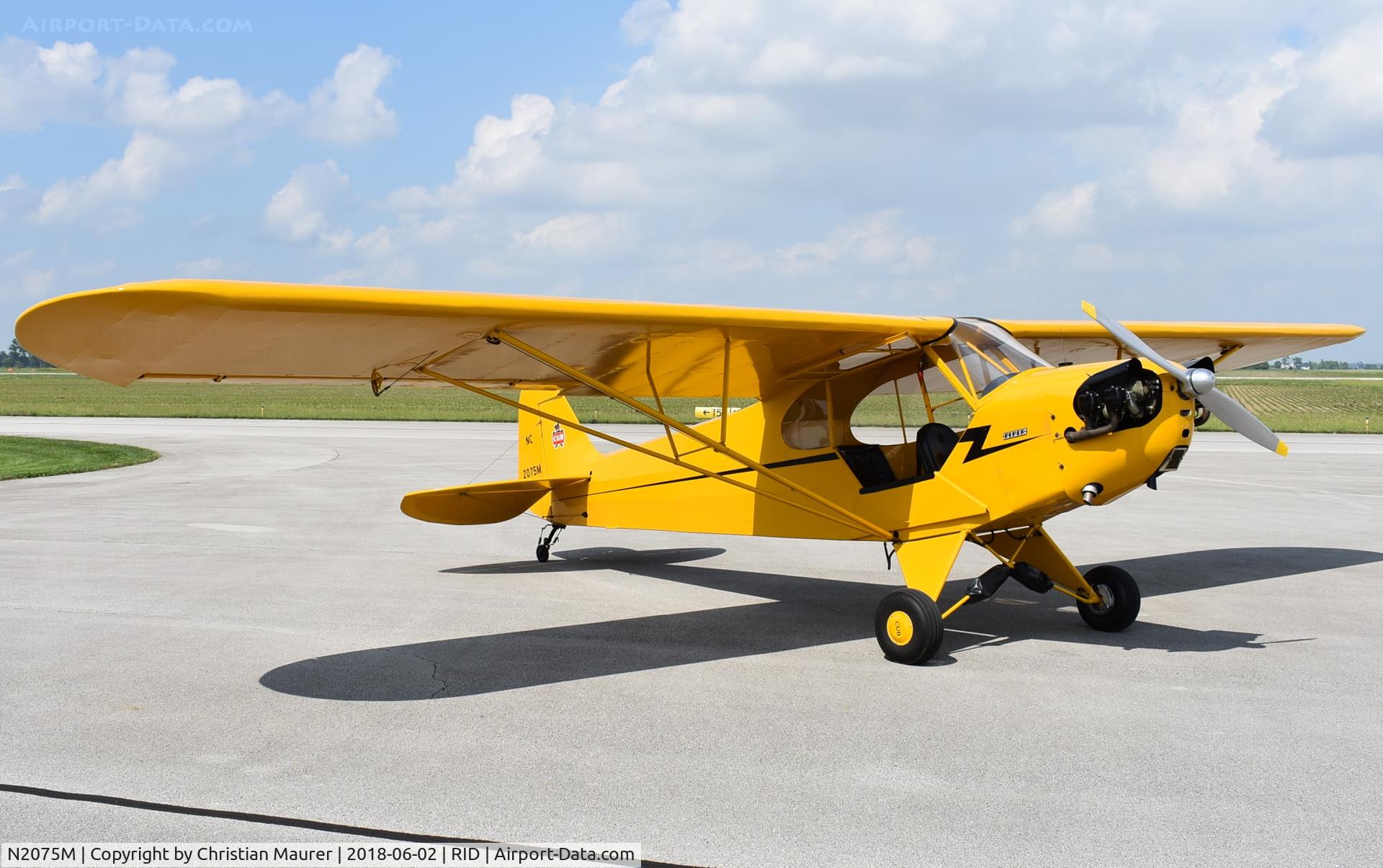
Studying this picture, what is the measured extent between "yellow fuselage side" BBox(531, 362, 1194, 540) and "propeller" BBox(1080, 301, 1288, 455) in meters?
0.09

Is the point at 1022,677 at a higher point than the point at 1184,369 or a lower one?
lower

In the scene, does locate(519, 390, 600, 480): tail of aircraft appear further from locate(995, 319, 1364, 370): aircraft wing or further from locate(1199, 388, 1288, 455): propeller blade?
locate(1199, 388, 1288, 455): propeller blade

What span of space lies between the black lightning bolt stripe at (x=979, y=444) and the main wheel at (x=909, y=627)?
99cm

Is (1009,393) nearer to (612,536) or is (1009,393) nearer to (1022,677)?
(1022,677)

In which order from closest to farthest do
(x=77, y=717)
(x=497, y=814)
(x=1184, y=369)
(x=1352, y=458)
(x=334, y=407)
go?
(x=497, y=814) < (x=77, y=717) < (x=1184, y=369) < (x=1352, y=458) < (x=334, y=407)

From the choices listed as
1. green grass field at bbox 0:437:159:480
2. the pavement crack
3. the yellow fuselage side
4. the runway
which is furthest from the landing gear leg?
green grass field at bbox 0:437:159:480

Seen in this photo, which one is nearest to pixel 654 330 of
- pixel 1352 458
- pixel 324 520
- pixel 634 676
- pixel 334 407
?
pixel 634 676

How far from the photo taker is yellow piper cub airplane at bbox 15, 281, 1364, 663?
571cm

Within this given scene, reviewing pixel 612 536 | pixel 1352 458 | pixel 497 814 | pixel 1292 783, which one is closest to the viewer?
pixel 497 814

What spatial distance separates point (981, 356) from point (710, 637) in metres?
2.79

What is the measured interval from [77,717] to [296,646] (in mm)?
1742

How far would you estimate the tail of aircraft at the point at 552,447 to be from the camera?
1061cm

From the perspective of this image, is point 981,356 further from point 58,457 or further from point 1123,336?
point 58,457

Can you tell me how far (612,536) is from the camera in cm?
1305
